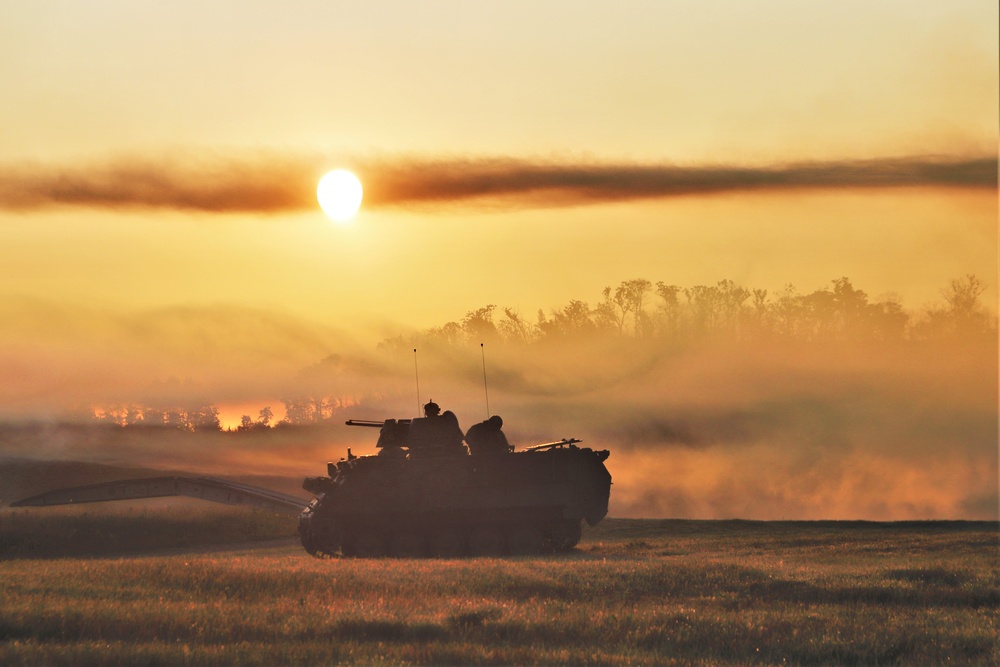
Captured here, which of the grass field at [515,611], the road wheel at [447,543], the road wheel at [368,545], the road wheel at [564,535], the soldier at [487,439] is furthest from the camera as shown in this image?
the soldier at [487,439]

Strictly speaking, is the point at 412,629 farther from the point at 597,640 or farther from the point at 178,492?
the point at 178,492

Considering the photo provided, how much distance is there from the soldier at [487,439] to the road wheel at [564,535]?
10.7 feet

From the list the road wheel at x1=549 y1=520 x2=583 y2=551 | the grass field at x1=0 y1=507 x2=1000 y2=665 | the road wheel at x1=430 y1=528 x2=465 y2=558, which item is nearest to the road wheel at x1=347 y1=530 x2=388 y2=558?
the road wheel at x1=430 y1=528 x2=465 y2=558

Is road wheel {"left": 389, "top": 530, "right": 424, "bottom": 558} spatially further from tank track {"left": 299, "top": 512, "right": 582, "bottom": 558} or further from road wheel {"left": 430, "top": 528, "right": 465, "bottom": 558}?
road wheel {"left": 430, "top": 528, "right": 465, "bottom": 558}

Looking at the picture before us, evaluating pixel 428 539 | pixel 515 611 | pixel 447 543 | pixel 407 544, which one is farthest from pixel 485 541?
pixel 515 611

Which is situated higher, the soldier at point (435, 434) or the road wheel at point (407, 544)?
the soldier at point (435, 434)

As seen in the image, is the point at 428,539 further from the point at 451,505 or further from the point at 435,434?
the point at 435,434

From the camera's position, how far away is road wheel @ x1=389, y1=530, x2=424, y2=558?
4028cm

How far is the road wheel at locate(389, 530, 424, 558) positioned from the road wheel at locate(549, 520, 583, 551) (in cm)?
464

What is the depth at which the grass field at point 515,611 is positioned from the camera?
53.5 ft

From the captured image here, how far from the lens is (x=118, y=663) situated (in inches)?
606

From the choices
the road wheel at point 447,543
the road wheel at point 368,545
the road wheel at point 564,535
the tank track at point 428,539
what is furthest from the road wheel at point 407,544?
the road wheel at point 564,535

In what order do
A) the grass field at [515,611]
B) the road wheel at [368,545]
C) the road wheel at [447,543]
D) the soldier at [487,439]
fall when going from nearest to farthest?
the grass field at [515,611] < the road wheel at [447,543] < the road wheel at [368,545] < the soldier at [487,439]

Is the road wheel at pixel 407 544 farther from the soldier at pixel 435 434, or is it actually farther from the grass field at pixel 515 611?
the grass field at pixel 515 611
